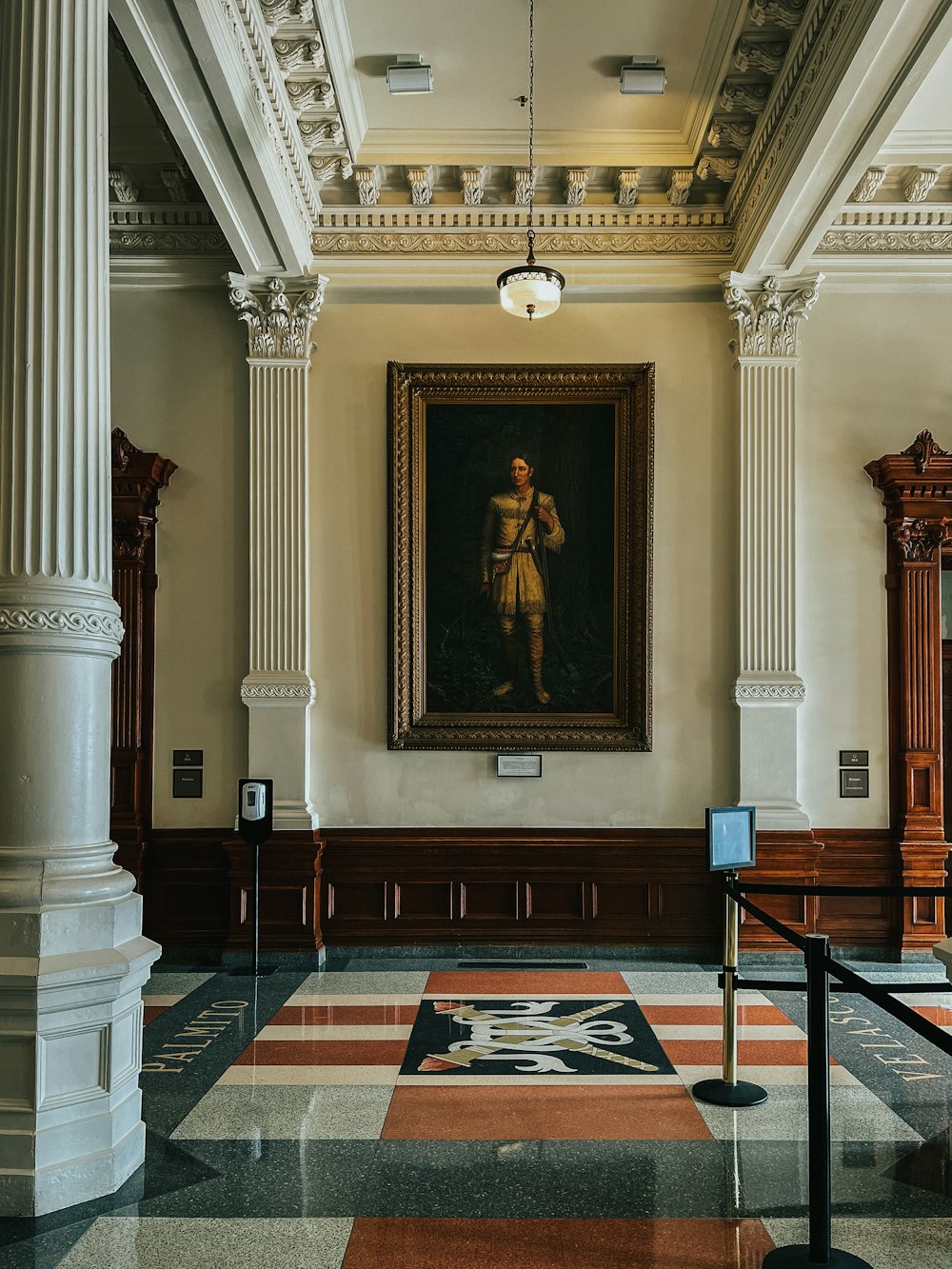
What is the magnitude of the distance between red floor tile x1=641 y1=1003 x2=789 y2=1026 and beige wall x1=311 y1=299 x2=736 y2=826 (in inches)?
76.1

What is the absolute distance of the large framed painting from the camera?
8891mm

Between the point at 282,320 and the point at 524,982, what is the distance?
5.34m

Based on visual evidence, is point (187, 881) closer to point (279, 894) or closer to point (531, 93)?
point (279, 894)

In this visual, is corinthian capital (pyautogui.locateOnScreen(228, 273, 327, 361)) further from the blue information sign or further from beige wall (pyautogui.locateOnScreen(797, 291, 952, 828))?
the blue information sign

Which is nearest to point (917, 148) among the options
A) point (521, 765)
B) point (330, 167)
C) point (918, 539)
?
point (918, 539)

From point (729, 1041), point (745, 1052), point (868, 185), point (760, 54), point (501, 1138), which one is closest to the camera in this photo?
point (501, 1138)

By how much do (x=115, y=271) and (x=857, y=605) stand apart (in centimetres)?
651

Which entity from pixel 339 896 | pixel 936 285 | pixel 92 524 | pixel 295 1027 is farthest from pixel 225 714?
pixel 936 285

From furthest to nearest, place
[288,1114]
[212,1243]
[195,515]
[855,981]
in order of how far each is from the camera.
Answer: [195,515]
[288,1114]
[212,1243]
[855,981]

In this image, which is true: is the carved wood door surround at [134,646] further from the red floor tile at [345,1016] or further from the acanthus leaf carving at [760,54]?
the acanthus leaf carving at [760,54]

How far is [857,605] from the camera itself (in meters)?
9.02

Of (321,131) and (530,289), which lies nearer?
(530,289)

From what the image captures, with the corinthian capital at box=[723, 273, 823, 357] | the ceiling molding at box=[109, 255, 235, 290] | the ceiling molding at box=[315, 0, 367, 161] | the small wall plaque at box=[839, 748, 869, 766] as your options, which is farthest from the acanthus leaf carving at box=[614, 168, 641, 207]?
the small wall plaque at box=[839, 748, 869, 766]

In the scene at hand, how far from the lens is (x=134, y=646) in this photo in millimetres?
8891
